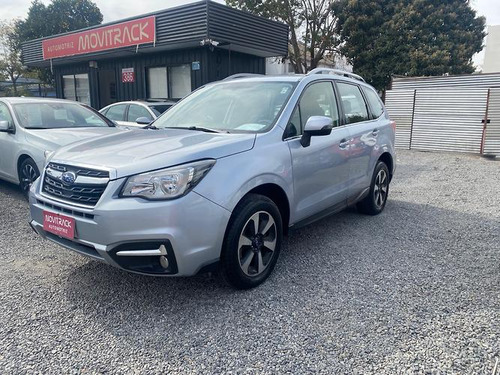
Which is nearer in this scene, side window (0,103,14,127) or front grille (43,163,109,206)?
front grille (43,163,109,206)

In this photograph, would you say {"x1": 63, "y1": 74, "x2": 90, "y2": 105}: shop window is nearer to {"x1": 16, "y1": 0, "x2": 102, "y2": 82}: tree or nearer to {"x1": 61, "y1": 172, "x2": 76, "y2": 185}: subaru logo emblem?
{"x1": 16, "y1": 0, "x2": 102, "y2": 82}: tree

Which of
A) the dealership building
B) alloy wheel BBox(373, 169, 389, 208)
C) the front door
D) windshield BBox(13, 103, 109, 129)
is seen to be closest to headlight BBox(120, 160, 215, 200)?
the front door

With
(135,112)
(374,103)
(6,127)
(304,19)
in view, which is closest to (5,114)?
(6,127)

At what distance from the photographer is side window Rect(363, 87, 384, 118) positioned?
199 inches

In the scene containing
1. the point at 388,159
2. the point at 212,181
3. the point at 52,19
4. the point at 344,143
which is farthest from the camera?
the point at 52,19

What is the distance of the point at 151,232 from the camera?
253cm

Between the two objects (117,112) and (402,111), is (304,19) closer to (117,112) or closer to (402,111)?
(402,111)

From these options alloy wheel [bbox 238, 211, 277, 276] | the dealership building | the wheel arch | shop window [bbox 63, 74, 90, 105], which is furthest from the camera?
shop window [bbox 63, 74, 90, 105]

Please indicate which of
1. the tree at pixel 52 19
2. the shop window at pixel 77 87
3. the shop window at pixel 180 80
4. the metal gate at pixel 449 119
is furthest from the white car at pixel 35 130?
the tree at pixel 52 19

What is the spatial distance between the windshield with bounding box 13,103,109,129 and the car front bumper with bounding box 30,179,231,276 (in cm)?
376

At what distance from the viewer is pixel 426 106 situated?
12.0 m

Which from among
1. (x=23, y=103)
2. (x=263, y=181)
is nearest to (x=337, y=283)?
(x=263, y=181)

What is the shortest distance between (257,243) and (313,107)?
1513 millimetres

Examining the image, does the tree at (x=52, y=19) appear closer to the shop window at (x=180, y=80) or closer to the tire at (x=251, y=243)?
the shop window at (x=180, y=80)
